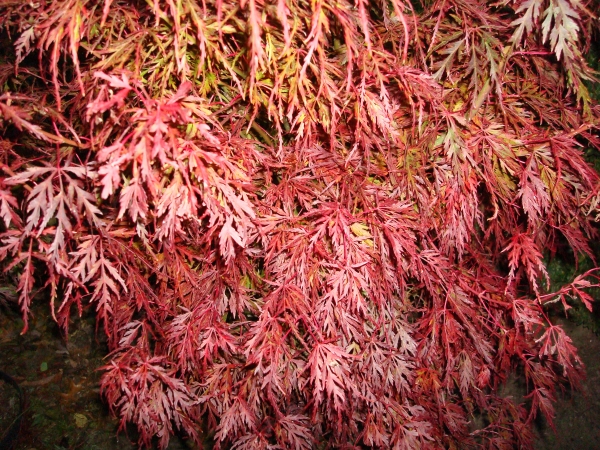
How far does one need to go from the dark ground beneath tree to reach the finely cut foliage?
1.12 m

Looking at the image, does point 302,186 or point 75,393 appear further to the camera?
point 75,393

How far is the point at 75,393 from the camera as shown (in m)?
3.05

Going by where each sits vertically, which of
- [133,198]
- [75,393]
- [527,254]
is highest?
[133,198]

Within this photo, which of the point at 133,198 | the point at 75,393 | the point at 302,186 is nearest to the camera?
the point at 133,198

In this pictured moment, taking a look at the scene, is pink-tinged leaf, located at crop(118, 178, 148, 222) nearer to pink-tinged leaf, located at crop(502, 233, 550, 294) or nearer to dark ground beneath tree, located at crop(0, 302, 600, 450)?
pink-tinged leaf, located at crop(502, 233, 550, 294)

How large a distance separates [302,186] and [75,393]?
2536 millimetres

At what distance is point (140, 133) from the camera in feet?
3.41

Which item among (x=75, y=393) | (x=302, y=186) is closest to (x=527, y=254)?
(x=302, y=186)

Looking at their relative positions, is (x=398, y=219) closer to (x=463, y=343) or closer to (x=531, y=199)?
(x=531, y=199)

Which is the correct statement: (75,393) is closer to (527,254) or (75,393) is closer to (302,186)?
(302,186)

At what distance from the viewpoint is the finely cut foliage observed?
124 cm

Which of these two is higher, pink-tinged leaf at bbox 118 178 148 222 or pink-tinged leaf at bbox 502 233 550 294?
pink-tinged leaf at bbox 118 178 148 222

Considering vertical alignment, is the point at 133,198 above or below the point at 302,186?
above

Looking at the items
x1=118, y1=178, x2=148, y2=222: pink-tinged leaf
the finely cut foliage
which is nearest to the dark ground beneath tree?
the finely cut foliage
